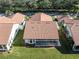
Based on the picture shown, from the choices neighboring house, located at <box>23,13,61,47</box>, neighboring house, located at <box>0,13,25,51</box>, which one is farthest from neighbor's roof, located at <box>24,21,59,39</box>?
neighboring house, located at <box>0,13,25,51</box>

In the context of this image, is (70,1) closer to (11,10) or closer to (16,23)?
(11,10)

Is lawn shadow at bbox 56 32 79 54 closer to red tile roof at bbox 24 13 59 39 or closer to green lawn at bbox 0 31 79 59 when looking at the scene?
green lawn at bbox 0 31 79 59

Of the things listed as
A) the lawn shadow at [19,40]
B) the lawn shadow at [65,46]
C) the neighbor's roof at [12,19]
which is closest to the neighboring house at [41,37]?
the lawn shadow at [65,46]

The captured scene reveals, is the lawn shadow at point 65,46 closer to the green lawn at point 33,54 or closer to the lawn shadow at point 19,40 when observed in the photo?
the green lawn at point 33,54

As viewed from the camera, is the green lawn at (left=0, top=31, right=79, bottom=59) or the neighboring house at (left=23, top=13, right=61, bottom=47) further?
the neighboring house at (left=23, top=13, right=61, bottom=47)

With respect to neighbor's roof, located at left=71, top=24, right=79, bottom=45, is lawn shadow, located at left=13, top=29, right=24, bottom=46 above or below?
below

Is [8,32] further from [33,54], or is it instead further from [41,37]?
[33,54]

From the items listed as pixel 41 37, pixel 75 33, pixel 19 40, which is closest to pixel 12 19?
pixel 19 40
